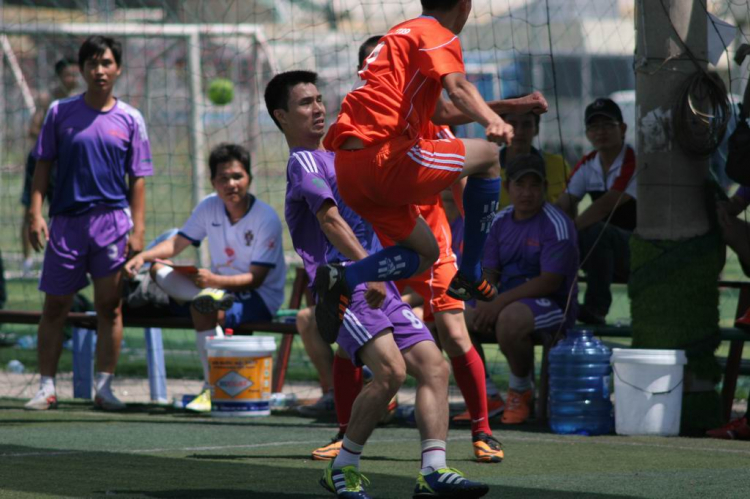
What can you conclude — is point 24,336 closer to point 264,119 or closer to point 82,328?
point 82,328

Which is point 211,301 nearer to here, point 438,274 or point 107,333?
point 107,333

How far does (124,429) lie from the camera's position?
763cm

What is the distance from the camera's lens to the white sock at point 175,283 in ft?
29.1

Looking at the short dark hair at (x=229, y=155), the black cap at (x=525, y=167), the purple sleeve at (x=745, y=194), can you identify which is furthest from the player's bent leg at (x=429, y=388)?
the short dark hair at (x=229, y=155)

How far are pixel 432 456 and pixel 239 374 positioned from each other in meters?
3.69

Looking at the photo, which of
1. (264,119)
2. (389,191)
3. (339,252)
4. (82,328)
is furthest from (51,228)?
(264,119)

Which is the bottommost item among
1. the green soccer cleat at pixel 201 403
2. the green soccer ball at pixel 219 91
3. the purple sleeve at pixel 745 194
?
the green soccer cleat at pixel 201 403

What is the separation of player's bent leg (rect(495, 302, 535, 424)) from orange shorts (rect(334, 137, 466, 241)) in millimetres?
3025

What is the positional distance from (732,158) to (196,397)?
3902 mm

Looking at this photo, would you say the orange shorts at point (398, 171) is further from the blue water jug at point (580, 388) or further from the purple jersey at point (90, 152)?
the purple jersey at point (90, 152)

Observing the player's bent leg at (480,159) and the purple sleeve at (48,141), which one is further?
the purple sleeve at (48,141)

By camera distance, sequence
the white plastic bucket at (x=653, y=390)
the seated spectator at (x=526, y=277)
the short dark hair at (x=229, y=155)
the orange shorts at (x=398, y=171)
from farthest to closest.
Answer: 1. the short dark hair at (x=229, y=155)
2. the seated spectator at (x=526, y=277)
3. the white plastic bucket at (x=653, y=390)
4. the orange shorts at (x=398, y=171)

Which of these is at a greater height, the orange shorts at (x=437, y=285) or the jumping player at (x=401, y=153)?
the jumping player at (x=401, y=153)

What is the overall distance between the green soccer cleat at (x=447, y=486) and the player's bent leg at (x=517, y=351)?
311cm
